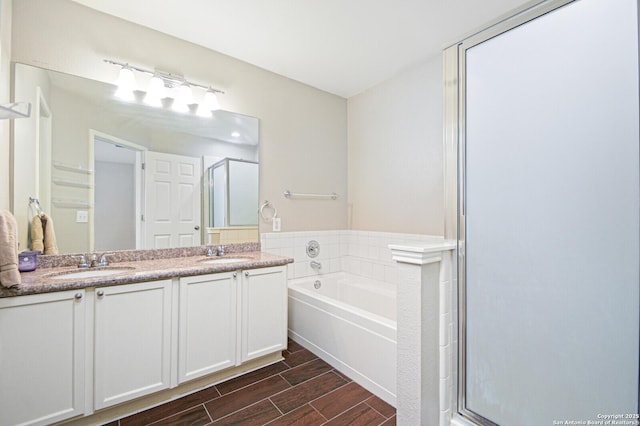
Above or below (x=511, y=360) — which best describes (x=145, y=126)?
above

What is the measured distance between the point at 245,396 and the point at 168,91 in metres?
2.32

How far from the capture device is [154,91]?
2211 millimetres

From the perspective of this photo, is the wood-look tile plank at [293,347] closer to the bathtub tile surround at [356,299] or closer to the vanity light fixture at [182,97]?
the bathtub tile surround at [356,299]

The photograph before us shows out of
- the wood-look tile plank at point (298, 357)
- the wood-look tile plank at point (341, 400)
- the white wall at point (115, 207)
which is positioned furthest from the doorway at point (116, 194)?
the wood-look tile plank at point (341, 400)

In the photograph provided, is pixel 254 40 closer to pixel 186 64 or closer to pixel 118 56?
pixel 186 64

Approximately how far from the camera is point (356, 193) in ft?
11.1

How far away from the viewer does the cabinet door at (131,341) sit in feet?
5.11

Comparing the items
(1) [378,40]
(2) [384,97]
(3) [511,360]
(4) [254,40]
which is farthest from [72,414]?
(2) [384,97]

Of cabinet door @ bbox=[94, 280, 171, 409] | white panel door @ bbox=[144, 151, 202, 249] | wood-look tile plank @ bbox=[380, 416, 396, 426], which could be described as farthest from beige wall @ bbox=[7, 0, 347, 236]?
wood-look tile plank @ bbox=[380, 416, 396, 426]

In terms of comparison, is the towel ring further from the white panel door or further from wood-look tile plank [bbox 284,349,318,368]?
wood-look tile plank [bbox 284,349,318,368]

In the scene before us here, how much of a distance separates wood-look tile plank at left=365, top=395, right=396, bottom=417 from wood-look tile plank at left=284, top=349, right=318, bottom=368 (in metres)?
0.65

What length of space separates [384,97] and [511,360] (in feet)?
8.41

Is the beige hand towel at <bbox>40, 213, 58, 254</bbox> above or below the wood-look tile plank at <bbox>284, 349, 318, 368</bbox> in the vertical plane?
above

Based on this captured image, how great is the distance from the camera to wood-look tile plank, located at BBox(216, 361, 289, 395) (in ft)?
6.43
